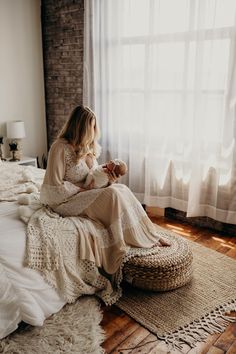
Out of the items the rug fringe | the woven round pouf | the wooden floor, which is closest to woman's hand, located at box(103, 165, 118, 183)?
the woven round pouf

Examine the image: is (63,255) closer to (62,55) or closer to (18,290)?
(18,290)

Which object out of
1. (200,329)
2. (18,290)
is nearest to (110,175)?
(18,290)

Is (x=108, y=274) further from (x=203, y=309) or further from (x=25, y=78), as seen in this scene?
(x=25, y=78)

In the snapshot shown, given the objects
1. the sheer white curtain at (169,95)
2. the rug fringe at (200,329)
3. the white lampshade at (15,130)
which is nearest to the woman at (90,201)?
the rug fringe at (200,329)

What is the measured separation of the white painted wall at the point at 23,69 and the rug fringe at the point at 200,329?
3118mm

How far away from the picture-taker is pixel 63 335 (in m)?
1.79

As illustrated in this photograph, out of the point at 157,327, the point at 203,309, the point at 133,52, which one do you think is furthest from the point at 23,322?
the point at 133,52

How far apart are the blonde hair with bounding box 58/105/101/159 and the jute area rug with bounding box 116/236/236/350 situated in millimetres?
993

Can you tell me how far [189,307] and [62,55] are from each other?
330 cm

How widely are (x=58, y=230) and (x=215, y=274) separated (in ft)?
3.99

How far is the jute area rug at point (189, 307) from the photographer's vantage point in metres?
1.86

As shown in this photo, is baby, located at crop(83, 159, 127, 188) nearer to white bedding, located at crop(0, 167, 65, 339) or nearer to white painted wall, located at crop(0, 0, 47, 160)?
white bedding, located at crop(0, 167, 65, 339)

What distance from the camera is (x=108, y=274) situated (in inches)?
86.5

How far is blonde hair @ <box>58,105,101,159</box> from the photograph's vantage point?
2.18 metres
